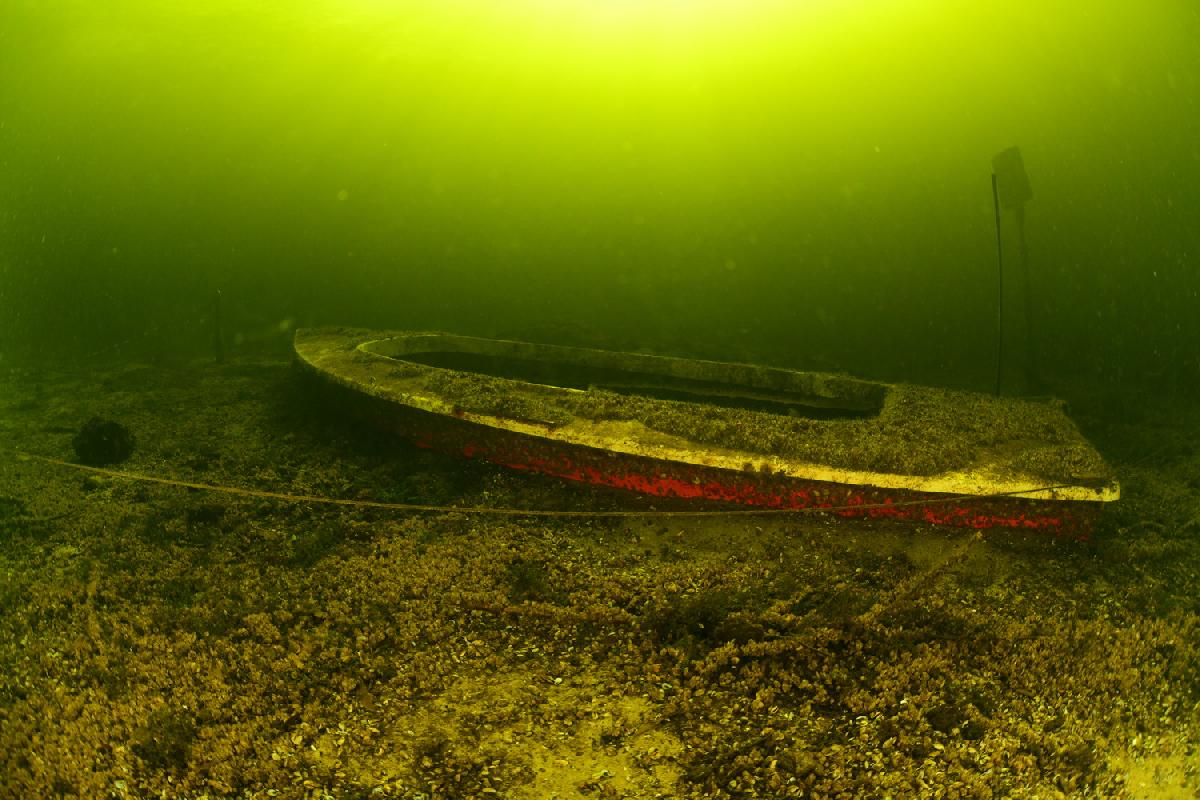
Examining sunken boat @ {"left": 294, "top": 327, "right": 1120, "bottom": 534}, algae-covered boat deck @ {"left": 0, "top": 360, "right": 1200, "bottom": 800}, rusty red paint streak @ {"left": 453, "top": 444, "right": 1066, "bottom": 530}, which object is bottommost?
algae-covered boat deck @ {"left": 0, "top": 360, "right": 1200, "bottom": 800}

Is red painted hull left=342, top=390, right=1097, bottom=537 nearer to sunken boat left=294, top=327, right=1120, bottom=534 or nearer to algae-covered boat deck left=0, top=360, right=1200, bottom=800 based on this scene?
sunken boat left=294, top=327, right=1120, bottom=534

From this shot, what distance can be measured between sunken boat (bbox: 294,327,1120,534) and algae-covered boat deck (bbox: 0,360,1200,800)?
32 centimetres

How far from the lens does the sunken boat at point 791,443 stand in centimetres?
654

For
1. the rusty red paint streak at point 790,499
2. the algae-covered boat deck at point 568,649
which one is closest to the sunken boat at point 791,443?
the rusty red paint streak at point 790,499

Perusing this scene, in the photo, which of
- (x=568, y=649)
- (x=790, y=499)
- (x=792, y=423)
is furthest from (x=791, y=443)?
(x=568, y=649)

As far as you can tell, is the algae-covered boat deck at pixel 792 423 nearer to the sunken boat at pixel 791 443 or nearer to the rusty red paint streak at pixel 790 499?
the sunken boat at pixel 791 443

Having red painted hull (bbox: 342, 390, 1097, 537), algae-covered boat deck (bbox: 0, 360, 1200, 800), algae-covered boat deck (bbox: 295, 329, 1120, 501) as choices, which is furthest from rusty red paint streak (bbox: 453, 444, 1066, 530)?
algae-covered boat deck (bbox: 295, 329, 1120, 501)

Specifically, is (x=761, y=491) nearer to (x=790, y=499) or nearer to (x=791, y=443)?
(x=790, y=499)

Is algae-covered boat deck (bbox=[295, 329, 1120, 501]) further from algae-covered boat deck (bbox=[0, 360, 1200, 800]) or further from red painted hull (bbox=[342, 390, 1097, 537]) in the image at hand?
algae-covered boat deck (bbox=[0, 360, 1200, 800])

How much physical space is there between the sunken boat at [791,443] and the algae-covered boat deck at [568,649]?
321mm

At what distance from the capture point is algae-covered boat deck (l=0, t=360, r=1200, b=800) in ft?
13.5

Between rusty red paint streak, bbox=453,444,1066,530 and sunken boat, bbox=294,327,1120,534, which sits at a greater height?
sunken boat, bbox=294,327,1120,534

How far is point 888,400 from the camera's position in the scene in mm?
8633

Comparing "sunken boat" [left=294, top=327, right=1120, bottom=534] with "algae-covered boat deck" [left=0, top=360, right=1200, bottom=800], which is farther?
"sunken boat" [left=294, top=327, right=1120, bottom=534]
